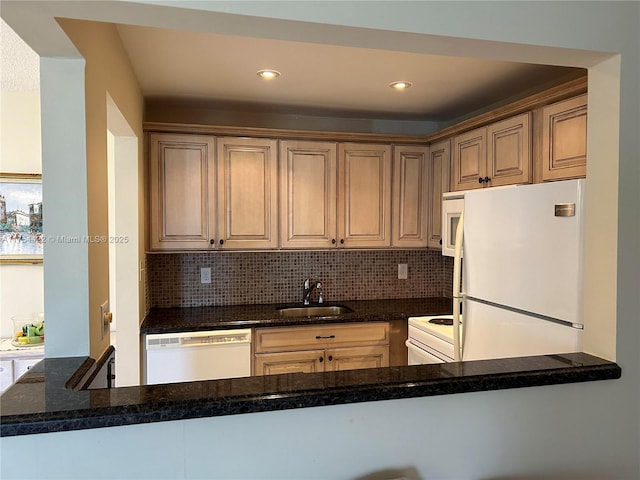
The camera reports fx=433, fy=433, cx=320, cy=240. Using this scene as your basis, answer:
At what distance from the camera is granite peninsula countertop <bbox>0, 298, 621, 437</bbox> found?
40.2 inches

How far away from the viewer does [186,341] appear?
107 inches

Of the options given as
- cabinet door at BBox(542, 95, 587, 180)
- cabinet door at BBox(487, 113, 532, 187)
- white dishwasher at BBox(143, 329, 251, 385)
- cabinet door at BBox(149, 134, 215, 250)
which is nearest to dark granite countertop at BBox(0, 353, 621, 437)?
cabinet door at BBox(542, 95, 587, 180)

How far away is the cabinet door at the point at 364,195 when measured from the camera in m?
3.27

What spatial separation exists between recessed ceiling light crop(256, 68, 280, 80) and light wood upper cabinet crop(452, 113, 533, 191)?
1.35 meters

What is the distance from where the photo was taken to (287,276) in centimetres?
348

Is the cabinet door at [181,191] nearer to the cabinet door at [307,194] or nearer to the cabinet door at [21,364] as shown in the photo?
the cabinet door at [307,194]

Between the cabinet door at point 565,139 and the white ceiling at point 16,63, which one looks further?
the white ceiling at point 16,63

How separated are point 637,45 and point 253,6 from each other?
4.26 ft

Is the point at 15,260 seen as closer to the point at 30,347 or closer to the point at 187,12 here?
the point at 30,347

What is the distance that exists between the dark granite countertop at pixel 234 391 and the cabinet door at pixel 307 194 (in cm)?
193

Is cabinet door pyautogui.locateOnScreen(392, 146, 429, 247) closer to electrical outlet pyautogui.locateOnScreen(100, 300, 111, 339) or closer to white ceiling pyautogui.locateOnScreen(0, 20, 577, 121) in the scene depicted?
white ceiling pyautogui.locateOnScreen(0, 20, 577, 121)

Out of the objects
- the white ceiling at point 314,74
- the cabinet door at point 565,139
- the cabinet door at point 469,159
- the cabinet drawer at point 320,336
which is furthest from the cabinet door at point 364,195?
the cabinet door at point 565,139

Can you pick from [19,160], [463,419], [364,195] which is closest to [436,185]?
[364,195]

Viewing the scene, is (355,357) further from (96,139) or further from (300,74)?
(96,139)
